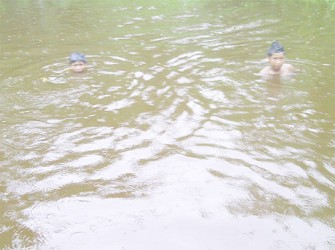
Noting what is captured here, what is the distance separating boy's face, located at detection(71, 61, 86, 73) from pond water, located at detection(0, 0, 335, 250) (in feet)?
0.49

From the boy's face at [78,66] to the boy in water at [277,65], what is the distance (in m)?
3.43

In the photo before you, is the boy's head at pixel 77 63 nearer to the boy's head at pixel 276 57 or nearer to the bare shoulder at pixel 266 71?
the bare shoulder at pixel 266 71

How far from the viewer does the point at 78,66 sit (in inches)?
319

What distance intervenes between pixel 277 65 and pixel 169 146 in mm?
3265

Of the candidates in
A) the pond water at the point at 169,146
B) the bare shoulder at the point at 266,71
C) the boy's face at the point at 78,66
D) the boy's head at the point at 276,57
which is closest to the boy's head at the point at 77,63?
the boy's face at the point at 78,66

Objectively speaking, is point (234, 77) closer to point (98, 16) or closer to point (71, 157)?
point (71, 157)

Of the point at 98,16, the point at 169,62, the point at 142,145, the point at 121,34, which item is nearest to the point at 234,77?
the point at 169,62

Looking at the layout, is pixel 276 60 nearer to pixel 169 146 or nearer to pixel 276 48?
pixel 276 48

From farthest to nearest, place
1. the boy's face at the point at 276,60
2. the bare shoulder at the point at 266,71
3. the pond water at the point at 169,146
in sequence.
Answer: the bare shoulder at the point at 266,71 < the boy's face at the point at 276,60 < the pond water at the point at 169,146

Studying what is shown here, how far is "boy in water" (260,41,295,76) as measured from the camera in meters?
7.42

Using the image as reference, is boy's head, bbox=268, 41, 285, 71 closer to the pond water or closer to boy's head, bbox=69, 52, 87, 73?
the pond water

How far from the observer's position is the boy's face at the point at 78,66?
8094 mm

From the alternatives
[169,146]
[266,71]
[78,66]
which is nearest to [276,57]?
[266,71]

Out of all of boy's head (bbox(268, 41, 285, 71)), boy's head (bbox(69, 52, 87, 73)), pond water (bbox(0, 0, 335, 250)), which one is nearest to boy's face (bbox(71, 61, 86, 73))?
boy's head (bbox(69, 52, 87, 73))
